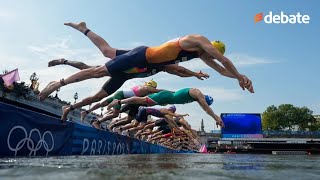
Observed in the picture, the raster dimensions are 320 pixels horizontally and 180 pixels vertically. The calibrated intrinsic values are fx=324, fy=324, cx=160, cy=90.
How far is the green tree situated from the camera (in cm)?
10362

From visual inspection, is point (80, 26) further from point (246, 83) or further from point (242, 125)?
point (242, 125)

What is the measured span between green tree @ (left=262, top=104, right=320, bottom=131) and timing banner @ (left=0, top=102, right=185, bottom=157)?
4025 inches

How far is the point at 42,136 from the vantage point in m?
5.75

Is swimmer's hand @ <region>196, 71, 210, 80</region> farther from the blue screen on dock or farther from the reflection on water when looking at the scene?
the blue screen on dock

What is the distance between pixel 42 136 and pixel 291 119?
108122 millimetres

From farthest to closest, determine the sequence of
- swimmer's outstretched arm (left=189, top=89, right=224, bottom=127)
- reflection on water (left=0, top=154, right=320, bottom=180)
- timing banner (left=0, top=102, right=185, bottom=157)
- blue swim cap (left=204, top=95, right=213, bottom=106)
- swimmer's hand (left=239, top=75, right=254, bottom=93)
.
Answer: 1. blue swim cap (left=204, top=95, right=213, bottom=106)
2. swimmer's outstretched arm (left=189, top=89, right=224, bottom=127)
3. swimmer's hand (left=239, top=75, right=254, bottom=93)
4. timing banner (left=0, top=102, right=185, bottom=157)
5. reflection on water (left=0, top=154, right=320, bottom=180)

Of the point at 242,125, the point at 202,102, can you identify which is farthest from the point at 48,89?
the point at 242,125

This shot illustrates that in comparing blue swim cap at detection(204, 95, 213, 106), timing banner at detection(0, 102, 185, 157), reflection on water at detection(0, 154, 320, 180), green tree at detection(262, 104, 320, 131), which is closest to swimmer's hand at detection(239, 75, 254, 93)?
reflection on water at detection(0, 154, 320, 180)

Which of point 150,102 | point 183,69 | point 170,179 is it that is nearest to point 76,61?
point 183,69

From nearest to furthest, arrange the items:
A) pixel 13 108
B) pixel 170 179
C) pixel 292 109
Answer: pixel 170 179, pixel 13 108, pixel 292 109

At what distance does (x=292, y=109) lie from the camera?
104 metres

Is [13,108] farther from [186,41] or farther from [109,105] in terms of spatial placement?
[109,105]

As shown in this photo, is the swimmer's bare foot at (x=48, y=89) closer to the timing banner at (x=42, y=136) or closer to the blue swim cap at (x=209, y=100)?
the timing banner at (x=42, y=136)

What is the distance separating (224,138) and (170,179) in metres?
33.1
